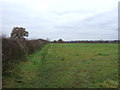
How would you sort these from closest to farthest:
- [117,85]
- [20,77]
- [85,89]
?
[85,89] → [117,85] → [20,77]

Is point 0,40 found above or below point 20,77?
above

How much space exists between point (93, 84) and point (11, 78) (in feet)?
12.0

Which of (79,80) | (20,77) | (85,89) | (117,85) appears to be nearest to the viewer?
(85,89)

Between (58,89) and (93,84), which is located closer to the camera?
(58,89)

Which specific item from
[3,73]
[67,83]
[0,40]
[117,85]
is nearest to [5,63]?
[3,73]

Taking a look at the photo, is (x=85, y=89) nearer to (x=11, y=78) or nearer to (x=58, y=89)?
(x=58, y=89)

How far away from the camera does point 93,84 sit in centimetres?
772

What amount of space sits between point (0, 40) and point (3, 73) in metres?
1.46

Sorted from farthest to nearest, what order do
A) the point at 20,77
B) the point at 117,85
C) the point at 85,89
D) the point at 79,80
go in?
1. the point at 20,77
2. the point at 79,80
3. the point at 117,85
4. the point at 85,89

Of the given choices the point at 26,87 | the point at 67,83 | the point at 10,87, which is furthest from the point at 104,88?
the point at 10,87

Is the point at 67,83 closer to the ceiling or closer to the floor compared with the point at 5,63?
closer to the floor

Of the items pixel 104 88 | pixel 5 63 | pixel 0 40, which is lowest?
pixel 104 88

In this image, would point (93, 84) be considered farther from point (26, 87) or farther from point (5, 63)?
point (5, 63)

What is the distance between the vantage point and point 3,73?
888 centimetres
